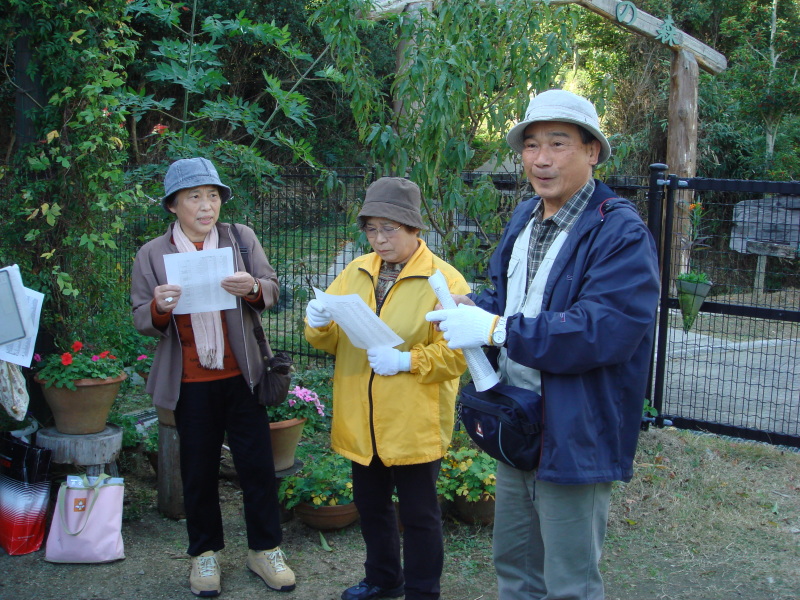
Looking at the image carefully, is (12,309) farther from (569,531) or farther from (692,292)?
(692,292)

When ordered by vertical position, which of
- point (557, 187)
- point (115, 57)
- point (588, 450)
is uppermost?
point (115, 57)

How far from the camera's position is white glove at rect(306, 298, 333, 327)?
3115 mm

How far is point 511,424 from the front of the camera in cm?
230

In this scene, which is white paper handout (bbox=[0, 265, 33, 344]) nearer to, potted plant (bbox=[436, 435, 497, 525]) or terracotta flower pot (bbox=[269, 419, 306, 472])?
terracotta flower pot (bbox=[269, 419, 306, 472])

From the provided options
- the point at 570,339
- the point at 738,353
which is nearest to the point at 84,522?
the point at 570,339

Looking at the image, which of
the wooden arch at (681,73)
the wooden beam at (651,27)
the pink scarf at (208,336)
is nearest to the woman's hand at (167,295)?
the pink scarf at (208,336)

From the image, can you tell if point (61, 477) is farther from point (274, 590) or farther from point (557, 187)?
point (557, 187)

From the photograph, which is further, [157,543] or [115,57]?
[115,57]

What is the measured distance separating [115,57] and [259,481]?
248 centimetres

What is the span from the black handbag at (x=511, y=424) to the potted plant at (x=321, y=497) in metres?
1.81

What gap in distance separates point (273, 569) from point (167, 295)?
1.37 meters

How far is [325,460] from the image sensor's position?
435 cm

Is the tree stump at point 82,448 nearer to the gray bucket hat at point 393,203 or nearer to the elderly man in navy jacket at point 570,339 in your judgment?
the gray bucket hat at point 393,203

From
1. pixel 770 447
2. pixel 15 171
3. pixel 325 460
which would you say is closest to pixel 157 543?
pixel 325 460
